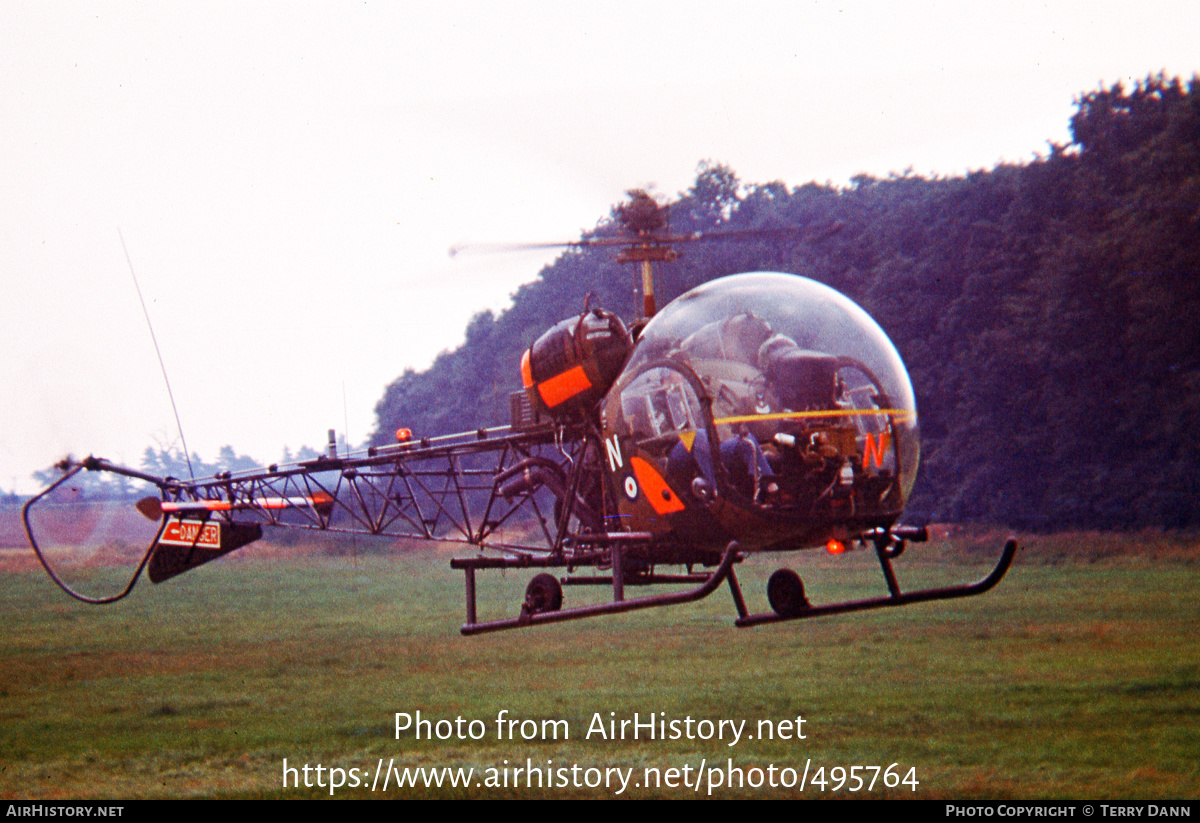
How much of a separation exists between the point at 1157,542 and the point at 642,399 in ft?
135

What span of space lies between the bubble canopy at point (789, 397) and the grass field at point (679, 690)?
1211 cm

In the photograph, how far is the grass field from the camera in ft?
75.8

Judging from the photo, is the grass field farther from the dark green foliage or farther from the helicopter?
the helicopter

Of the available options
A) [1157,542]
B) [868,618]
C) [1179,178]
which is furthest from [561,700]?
[1179,178]

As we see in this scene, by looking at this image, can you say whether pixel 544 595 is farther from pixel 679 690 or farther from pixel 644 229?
pixel 679 690

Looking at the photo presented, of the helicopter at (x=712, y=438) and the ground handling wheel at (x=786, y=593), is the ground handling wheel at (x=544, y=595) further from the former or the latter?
the ground handling wheel at (x=786, y=593)

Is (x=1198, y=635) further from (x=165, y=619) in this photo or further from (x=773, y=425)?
(x=165, y=619)

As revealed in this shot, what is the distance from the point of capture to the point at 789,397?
31.9ft

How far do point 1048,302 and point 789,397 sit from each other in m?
40.2

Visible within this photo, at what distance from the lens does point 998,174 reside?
50.8m

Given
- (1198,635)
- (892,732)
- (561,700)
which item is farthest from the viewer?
(1198,635)

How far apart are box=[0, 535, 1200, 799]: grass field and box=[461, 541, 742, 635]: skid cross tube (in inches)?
417

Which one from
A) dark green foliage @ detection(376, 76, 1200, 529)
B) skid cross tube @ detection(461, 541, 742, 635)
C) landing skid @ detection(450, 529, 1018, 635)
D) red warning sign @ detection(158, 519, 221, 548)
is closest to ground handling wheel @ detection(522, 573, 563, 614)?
landing skid @ detection(450, 529, 1018, 635)

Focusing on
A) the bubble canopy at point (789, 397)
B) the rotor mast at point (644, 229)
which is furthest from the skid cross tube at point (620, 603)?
the rotor mast at point (644, 229)
